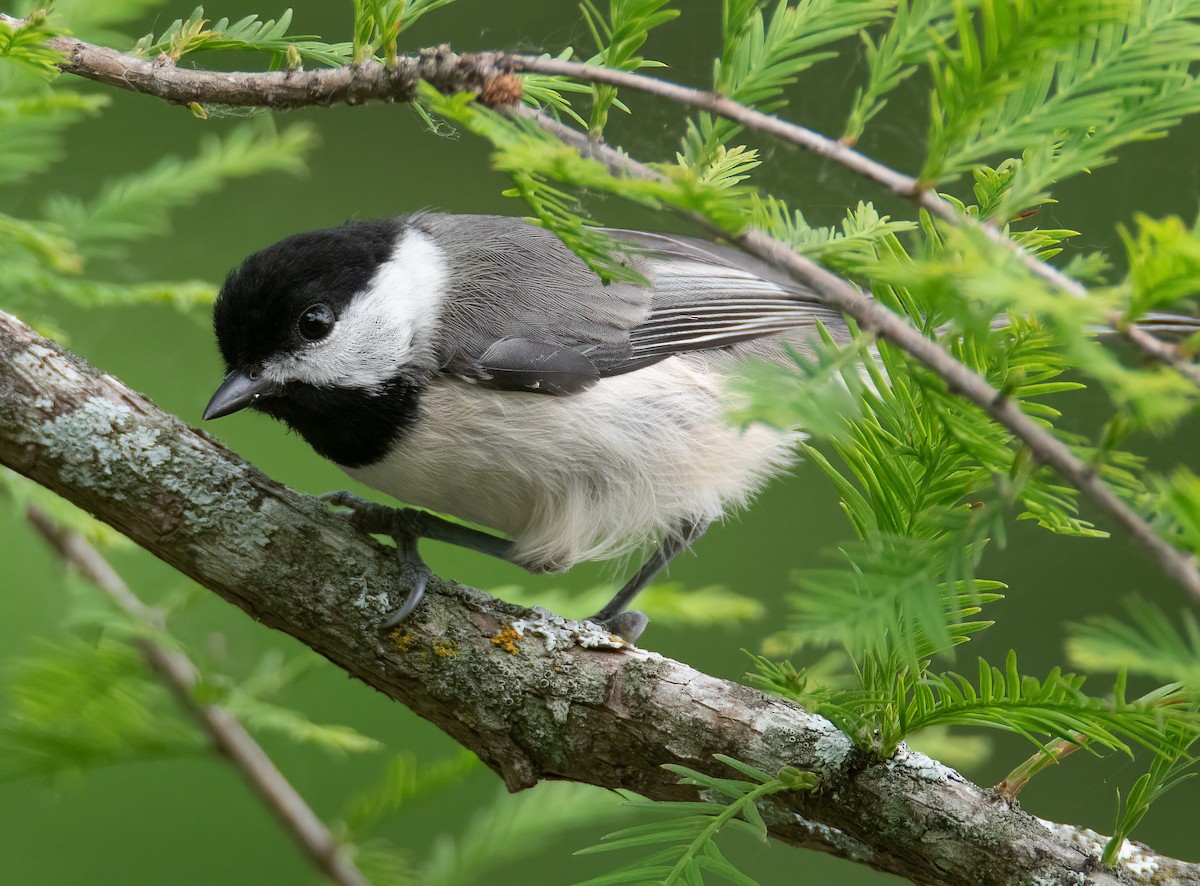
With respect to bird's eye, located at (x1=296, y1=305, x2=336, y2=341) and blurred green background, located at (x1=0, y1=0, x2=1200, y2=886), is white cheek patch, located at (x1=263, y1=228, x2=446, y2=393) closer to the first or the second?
bird's eye, located at (x1=296, y1=305, x2=336, y2=341)

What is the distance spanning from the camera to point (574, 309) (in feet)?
5.64

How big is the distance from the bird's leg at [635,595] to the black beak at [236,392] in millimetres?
723

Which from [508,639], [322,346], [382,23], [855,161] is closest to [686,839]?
[508,639]

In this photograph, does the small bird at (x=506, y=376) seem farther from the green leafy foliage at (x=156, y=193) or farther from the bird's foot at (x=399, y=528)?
the green leafy foliage at (x=156, y=193)

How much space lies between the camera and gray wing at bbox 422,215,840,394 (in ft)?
5.28

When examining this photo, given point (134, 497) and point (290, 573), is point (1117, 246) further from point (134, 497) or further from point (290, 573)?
point (134, 497)

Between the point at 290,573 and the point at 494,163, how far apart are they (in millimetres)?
850

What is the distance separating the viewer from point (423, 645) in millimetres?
1326

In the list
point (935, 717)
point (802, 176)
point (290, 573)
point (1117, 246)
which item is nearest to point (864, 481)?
point (935, 717)

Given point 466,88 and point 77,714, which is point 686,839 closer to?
point 466,88

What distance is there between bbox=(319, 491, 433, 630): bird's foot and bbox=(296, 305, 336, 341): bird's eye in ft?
0.83

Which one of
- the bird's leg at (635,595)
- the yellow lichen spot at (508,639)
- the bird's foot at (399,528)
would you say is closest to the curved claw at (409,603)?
the bird's foot at (399,528)

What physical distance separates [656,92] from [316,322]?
3.27ft

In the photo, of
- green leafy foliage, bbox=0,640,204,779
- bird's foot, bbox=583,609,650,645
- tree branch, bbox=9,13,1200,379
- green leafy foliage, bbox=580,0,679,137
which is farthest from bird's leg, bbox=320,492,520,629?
green leafy foliage, bbox=580,0,679,137
